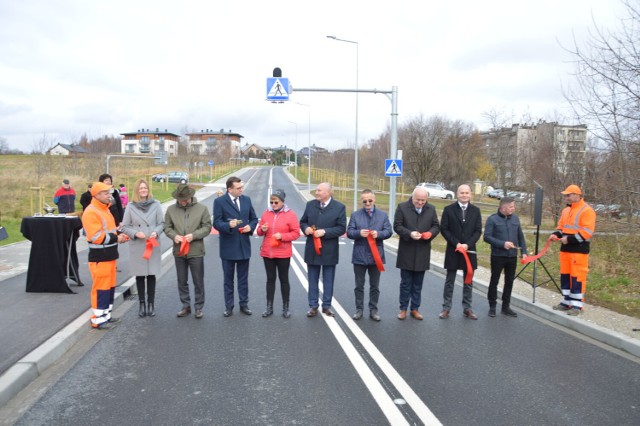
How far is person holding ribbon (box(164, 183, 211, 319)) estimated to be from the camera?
6992 millimetres

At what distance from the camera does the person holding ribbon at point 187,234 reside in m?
6.99

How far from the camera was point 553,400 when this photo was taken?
4457 mm

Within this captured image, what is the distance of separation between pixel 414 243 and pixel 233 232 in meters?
2.63

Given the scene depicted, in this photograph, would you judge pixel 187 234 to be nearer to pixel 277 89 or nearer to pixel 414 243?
pixel 414 243

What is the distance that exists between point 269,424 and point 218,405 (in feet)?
1.85

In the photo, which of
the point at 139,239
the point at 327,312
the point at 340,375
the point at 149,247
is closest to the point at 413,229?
the point at 327,312

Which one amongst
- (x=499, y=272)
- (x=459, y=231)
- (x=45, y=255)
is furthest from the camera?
(x=45, y=255)

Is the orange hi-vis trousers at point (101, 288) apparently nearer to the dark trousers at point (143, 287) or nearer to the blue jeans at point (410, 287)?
the dark trousers at point (143, 287)

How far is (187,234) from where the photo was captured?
23.0 feet

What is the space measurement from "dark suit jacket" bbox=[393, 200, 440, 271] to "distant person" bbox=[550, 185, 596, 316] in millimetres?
2035

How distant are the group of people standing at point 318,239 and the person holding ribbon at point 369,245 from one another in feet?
0.05

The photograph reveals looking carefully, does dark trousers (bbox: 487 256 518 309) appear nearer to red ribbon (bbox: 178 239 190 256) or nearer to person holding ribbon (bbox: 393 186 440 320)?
person holding ribbon (bbox: 393 186 440 320)

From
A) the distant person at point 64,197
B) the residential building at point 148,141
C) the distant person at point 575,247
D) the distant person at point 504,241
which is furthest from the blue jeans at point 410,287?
the residential building at point 148,141

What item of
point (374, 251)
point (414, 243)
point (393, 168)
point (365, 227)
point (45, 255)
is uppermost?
point (393, 168)
